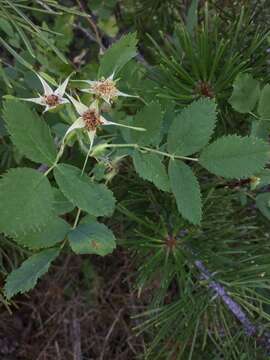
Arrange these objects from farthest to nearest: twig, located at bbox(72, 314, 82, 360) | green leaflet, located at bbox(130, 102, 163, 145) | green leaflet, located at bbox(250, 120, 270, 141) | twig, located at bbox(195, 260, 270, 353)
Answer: twig, located at bbox(72, 314, 82, 360) → twig, located at bbox(195, 260, 270, 353) → green leaflet, located at bbox(250, 120, 270, 141) → green leaflet, located at bbox(130, 102, 163, 145)

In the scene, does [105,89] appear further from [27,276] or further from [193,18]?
[193,18]

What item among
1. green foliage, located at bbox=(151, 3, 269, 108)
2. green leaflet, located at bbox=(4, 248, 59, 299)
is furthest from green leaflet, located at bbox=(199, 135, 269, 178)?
green leaflet, located at bbox=(4, 248, 59, 299)

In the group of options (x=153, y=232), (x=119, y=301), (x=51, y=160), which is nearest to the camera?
(x=51, y=160)

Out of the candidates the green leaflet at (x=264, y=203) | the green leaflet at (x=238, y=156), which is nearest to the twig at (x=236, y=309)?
the green leaflet at (x=264, y=203)

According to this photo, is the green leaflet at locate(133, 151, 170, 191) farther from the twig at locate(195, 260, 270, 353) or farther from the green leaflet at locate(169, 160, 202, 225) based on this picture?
the twig at locate(195, 260, 270, 353)

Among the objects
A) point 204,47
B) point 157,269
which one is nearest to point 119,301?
point 157,269

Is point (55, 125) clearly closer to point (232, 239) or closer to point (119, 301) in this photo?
point (232, 239)
